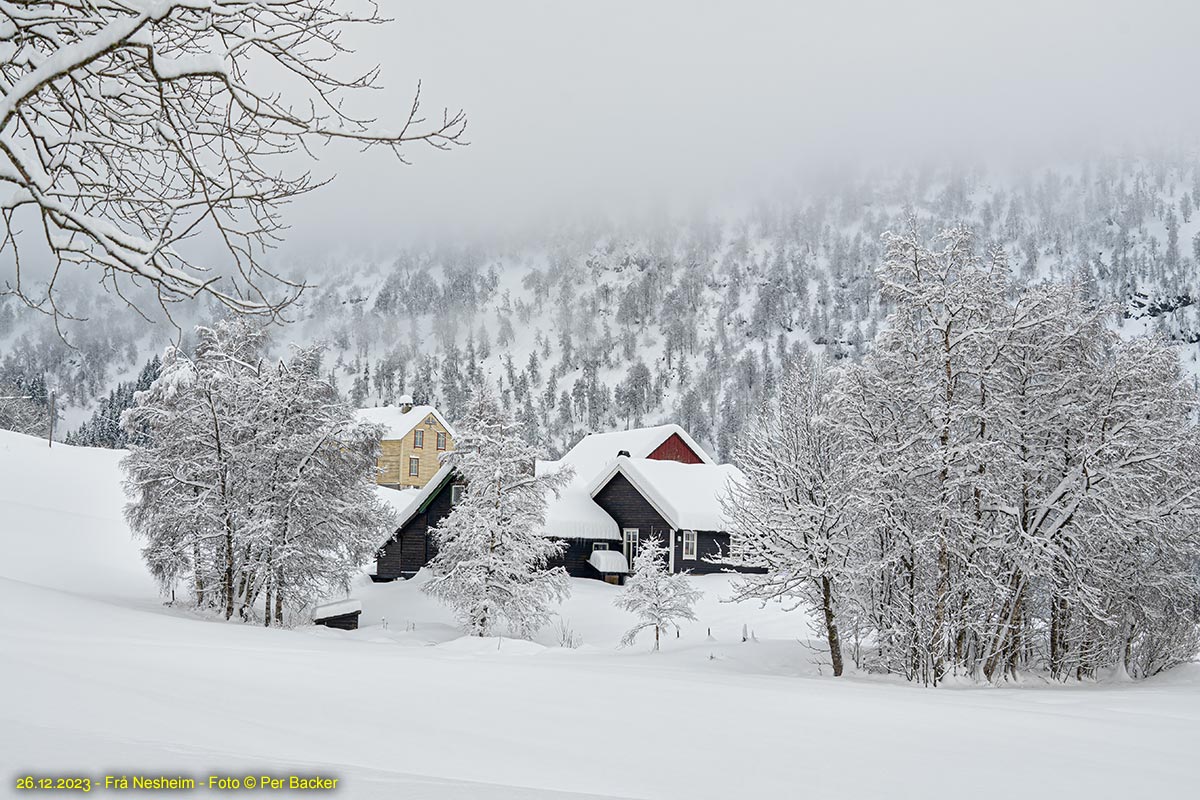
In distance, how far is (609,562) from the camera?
146 ft

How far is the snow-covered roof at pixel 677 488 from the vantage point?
44.7 m

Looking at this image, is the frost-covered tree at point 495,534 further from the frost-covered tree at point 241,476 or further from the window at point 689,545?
the window at point 689,545

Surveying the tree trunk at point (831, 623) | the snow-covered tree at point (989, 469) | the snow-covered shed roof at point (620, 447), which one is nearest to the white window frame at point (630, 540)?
the snow-covered shed roof at point (620, 447)

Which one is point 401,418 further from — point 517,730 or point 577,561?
point 517,730

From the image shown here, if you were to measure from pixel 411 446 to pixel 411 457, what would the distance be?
1046mm

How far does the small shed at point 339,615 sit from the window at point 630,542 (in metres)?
17.0

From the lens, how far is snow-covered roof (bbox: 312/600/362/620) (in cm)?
3127

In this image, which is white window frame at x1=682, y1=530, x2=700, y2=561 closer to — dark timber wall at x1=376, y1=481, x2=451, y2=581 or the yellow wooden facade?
dark timber wall at x1=376, y1=481, x2=451, y2=581

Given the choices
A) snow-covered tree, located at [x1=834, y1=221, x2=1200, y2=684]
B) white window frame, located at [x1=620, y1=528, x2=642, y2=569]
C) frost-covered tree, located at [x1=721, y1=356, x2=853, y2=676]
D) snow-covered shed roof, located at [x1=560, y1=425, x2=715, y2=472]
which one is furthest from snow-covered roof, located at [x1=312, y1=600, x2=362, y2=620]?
snow-covered shed roof, located at [x1=560, y1=425, x2=715, y2=472]

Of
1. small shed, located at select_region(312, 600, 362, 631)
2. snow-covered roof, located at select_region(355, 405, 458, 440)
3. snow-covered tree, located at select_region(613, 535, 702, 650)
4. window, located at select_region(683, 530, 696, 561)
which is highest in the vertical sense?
snow-covered roof, located at select_region(355, 405, 458, 440)

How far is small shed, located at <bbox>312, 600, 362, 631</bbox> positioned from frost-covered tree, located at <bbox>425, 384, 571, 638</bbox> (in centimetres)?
435

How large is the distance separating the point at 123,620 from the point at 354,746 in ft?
37.1

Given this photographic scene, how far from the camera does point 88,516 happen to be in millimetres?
41594

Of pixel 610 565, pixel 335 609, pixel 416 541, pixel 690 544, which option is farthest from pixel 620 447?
pixel 335 609
